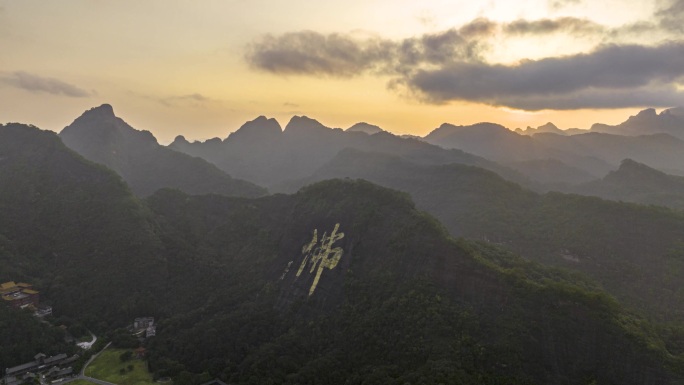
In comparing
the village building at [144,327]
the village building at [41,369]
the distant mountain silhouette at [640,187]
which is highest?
the distant mountain silhouette at [640,187]

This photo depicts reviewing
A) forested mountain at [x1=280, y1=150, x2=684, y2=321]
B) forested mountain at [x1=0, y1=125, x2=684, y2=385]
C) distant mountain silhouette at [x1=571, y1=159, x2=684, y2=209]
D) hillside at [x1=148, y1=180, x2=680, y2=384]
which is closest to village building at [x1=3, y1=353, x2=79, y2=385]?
forested mountain at [x1=0, y1=125, x2=684, y2=385]

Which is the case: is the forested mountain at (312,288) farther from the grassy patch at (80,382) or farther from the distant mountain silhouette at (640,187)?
the distant mountain silhouette at (640,187)

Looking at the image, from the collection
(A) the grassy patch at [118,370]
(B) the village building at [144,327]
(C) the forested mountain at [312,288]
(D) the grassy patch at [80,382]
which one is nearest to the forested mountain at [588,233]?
(C) the forested mountain at [312,288]

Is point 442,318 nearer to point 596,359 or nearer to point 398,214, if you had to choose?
point 596,359

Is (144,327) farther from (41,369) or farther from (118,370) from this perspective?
(41,369)

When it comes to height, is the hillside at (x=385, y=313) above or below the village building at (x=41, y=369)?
above

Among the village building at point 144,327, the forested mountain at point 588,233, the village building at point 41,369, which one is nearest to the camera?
the village building at point 41,369
